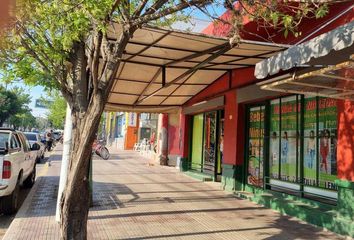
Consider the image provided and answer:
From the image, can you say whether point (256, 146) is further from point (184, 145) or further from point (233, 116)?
point (184, 145)

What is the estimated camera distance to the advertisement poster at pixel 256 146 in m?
11.2

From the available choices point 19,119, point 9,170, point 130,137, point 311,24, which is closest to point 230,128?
point 311,24

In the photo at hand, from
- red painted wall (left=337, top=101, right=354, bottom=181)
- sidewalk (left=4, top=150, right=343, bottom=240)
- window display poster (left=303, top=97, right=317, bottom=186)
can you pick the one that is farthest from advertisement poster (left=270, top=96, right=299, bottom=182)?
red painted wall (left=337, top=101, right=354, bottom=181)

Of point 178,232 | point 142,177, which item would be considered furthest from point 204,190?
point 178,232

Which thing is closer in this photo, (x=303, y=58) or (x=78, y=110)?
(x=78, y=110)

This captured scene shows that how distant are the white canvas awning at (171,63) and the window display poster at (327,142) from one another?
1672 millimetres

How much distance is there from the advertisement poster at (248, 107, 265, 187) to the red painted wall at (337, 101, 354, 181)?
3502mm

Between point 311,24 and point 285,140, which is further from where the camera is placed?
point 285,140

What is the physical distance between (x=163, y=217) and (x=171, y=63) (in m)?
4.37

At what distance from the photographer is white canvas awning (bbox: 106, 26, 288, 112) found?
8.09 metres

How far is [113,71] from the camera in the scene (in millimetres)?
4656

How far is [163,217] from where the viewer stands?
317 inches

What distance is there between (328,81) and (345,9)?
2.71 metres

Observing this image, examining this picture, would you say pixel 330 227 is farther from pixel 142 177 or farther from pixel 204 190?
pixel 142 177
